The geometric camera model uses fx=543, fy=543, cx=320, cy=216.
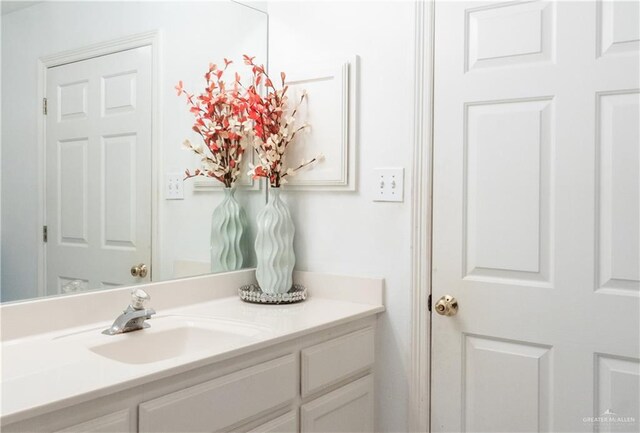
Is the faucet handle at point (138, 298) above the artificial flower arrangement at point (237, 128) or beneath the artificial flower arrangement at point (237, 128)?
beneath

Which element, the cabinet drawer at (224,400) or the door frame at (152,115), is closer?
the cabinet drawer at (224,400)

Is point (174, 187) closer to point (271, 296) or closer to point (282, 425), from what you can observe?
point (271, 296)

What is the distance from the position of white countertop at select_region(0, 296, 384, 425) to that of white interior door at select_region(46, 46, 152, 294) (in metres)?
0.18

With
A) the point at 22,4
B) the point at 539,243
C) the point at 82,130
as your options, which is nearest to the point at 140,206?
the point at 82,130

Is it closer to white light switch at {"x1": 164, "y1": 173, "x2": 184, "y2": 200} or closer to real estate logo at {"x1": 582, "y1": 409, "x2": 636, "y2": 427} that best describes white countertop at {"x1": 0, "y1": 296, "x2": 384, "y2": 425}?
white light switch at {"x1": 164, "y1": 173, "x2": 184, "y2": 200}

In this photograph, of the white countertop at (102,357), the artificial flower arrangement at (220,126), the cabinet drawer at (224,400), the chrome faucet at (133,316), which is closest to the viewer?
the white countertop at (102,357)

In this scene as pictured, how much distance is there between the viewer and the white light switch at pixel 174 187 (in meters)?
1.75

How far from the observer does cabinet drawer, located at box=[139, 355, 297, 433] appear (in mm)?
1141

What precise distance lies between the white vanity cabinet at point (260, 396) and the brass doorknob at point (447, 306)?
0.77ft

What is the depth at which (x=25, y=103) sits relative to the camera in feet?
4.51

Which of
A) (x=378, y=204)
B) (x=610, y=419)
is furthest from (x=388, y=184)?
(x=610, y=419)

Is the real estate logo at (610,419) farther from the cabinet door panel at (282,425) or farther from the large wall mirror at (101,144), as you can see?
the large wall mirror at (101,144)

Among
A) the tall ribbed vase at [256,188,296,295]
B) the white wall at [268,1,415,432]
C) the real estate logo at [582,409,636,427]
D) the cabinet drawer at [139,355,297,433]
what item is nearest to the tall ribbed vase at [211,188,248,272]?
the tall ribbed vase at [256,188,296,295]

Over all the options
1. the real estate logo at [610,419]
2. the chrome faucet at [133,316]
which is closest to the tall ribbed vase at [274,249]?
the chrome faucet at [133,316]
